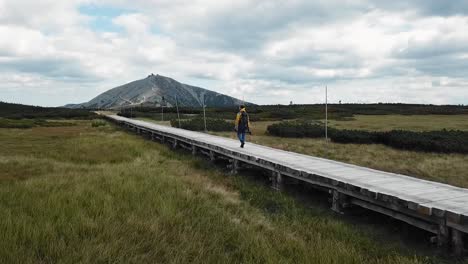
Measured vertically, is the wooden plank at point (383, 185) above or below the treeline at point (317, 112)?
below

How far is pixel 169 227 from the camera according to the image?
674cm

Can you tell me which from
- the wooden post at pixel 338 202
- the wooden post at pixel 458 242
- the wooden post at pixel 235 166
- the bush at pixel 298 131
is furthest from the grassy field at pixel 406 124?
the wooden post at pixel 458 242

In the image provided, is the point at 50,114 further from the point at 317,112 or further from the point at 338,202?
the point at 338,202

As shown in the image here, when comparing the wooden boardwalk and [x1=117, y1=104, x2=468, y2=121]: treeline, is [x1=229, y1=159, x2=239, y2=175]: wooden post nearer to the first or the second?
the wooden boardwalk

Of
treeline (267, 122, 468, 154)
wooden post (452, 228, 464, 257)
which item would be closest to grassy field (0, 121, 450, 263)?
wooden post (452, 228, 464, 257)

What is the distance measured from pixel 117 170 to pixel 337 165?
6.88 meters

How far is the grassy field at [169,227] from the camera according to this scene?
18.4 feet

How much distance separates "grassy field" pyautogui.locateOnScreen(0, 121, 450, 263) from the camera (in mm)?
5598

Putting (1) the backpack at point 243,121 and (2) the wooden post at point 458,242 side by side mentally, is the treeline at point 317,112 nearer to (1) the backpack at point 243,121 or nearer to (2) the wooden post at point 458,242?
(1) the backpack at point 243,121

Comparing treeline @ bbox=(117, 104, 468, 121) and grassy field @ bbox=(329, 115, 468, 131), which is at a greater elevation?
treeline @ bbox=(117, 104, 468, 121)

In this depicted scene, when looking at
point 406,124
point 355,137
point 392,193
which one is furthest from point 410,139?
point 406,124

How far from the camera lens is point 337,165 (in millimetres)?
10867

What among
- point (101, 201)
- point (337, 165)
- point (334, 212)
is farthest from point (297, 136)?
point (101, 201)

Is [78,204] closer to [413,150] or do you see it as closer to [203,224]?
[203,224]
